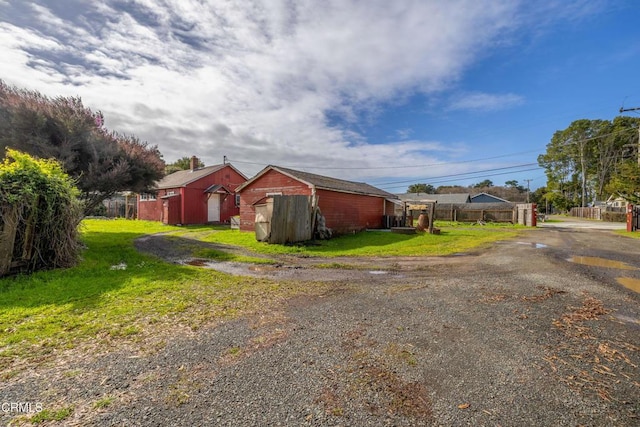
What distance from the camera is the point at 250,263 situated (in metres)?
8.59

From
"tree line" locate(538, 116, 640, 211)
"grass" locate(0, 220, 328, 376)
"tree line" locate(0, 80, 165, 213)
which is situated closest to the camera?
"grass" locate(0, 220, 328, 376)

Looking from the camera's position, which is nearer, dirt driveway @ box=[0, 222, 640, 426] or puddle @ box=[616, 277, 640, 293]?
dirt driveway @ box=[0, 222, 640, 426]

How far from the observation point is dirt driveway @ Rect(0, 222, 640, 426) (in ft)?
7.14

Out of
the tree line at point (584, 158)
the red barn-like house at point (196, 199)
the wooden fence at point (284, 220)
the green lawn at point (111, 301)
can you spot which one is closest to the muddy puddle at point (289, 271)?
the green lawn at point (111, 301)

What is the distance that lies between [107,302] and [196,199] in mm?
19720

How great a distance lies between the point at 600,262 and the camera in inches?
326

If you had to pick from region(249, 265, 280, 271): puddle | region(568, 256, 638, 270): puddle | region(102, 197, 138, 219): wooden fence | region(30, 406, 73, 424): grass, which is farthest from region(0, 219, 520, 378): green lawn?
region(102, 197, 138, 219): wooden fence

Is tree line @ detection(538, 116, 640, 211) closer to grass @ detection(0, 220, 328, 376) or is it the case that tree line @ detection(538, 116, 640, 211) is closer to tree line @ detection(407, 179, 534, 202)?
tree line @ detection(407, 179, 534, 202)

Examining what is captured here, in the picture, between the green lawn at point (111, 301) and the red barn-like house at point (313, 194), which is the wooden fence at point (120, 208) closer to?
the red barn-like house at point (313, 194)

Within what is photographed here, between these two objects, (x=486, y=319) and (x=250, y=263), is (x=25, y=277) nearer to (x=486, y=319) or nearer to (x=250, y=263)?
(x=250, y=263)

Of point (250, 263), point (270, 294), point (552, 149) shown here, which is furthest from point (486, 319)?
point (552, 149)

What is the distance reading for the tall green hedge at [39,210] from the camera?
Result: 6.10m

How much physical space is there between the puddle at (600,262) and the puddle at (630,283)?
1.48m

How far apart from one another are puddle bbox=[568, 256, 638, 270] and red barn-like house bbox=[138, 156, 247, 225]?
22.2m
